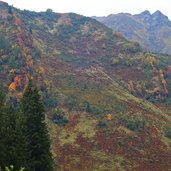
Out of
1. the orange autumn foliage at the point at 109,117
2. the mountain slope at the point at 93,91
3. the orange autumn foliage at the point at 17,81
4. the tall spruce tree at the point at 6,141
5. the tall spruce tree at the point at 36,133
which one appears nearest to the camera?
the tall spruce tree at the point at 6,141

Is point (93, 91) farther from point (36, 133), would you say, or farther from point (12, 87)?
point (36, 133)

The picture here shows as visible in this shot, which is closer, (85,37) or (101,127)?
(101,127)

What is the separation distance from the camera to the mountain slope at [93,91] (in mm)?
66750

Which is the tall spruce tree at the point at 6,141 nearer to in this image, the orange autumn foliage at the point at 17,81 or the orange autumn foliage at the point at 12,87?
the orange autumn foliage at the point at 12,87

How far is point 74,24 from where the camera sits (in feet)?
519

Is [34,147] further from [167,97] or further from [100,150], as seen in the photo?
[167,97]

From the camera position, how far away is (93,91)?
95.4 meters

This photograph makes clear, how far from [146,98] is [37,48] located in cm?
4096

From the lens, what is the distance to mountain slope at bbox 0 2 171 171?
66750 millimetres

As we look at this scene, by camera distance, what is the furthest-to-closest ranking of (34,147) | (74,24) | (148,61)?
(74,24) < (148,61) < (34,147)

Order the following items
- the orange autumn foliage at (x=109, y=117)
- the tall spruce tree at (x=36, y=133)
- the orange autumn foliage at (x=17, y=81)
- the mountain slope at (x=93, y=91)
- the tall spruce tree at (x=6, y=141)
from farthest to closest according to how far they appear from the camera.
→ the orange autumn foliage at (x=17, y=81)
the orange autumn foliage at (x=109, y=117)
the mountain slope at (x=93, y=91)
the tall spruce tree at (x=36, y=133)
the tall spruce tree at (x=6, y=141)

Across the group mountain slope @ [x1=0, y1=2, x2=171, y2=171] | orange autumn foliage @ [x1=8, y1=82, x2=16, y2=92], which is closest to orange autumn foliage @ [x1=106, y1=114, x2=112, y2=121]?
mountain slope @ [x1=0, y1=2, x2=171, y2=171]

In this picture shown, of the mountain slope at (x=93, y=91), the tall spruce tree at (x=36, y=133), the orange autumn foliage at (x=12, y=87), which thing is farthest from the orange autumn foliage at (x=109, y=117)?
the tall spruce tree at (x=36, y=133)

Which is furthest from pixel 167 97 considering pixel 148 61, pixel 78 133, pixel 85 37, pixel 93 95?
pixel 85 37
